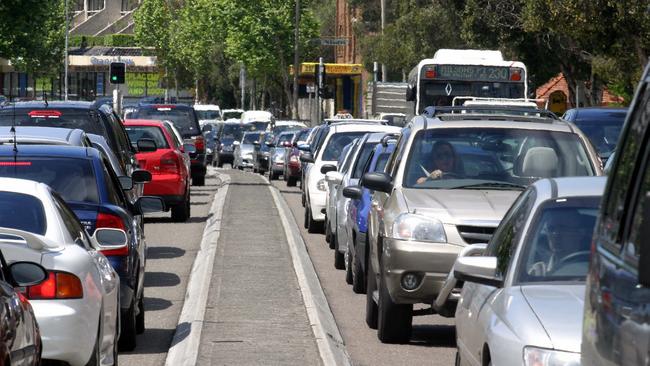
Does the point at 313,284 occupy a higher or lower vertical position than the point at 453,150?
lower

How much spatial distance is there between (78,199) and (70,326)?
11.9 feet

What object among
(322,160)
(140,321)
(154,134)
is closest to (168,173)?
(154,134)

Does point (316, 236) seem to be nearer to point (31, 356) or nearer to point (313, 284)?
point (313, 284)

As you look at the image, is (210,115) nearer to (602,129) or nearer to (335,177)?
(602,129)

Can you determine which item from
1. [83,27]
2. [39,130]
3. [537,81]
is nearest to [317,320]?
[39,130]

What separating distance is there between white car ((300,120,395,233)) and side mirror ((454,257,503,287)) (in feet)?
49.7

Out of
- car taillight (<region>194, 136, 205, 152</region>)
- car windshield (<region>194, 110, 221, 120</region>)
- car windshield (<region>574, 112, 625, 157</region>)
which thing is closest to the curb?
car windshield (<region>574, 112, 625, 157</region>)

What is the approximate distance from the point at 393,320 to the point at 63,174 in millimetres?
2807

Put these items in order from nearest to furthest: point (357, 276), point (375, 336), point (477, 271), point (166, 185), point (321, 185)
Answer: point (477, 271) < point (375, 336) < point (357, 276) < point (321, 185) < point (166, 185)

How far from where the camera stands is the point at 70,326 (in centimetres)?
809

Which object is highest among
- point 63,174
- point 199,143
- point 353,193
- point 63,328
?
point 63,174

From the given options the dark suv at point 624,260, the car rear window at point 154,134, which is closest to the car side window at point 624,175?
the dark suv at point 624,260

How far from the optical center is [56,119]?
1869cm

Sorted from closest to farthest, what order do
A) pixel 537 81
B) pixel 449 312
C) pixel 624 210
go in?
pixel 624 210, pixel 449 312, pixel 537 81
